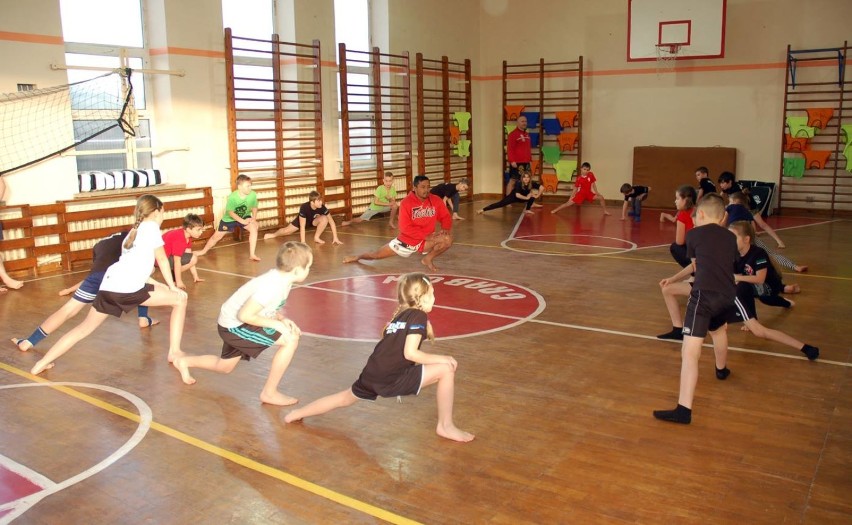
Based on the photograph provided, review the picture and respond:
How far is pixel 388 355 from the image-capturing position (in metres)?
4.51

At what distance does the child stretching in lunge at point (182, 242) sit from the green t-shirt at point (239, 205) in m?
2.08

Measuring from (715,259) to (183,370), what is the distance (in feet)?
12.6

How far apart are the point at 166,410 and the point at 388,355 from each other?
6.17ft

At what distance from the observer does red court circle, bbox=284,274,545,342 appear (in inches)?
292

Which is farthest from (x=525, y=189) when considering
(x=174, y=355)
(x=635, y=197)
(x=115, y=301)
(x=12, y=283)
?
(x=115, y=301)

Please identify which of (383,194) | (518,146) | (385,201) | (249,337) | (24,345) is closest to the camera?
(249,337)

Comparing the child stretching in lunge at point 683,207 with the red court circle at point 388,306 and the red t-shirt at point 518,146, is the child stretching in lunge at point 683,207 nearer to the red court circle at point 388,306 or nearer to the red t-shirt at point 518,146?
the red court circle at point 388,306

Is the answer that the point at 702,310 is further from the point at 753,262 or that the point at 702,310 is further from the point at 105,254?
the point at 105,254

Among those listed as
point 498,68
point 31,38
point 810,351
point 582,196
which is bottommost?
point 810,351

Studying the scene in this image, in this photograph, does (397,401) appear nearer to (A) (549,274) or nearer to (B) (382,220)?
(A) (549,274)

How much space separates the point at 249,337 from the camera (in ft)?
17.1

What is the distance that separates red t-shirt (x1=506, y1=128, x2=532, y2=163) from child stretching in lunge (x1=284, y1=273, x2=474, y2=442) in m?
13.5

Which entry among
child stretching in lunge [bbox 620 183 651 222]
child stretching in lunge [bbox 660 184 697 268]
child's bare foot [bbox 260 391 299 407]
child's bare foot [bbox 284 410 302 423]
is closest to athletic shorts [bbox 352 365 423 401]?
child's bare foot [bbox 284 410 302 423]

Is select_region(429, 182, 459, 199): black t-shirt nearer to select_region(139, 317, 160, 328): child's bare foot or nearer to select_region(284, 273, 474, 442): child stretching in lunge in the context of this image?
select_region(139, 317, 160, 328): child's bare foot
